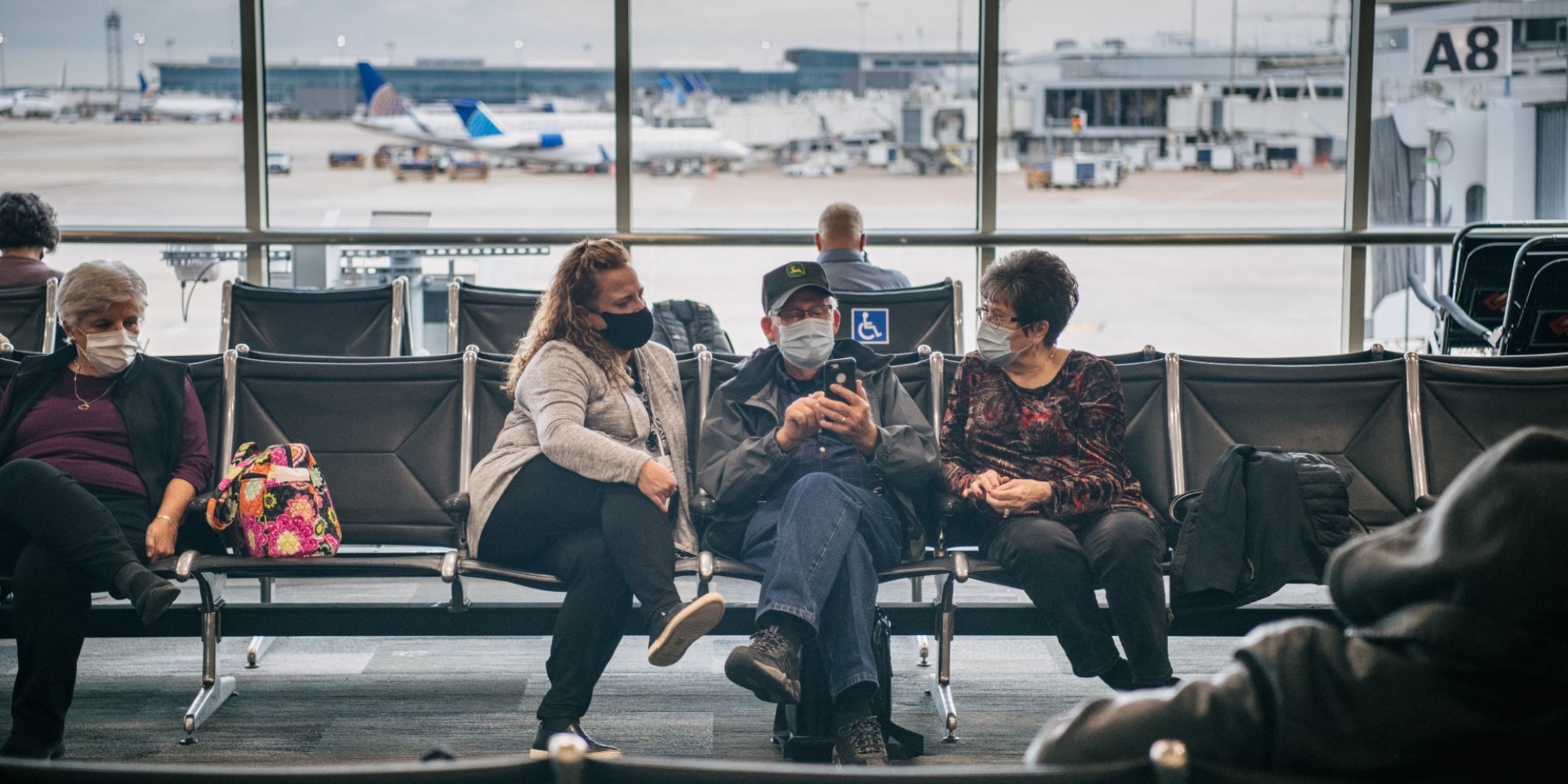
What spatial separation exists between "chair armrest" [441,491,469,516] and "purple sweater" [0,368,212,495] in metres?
0.67

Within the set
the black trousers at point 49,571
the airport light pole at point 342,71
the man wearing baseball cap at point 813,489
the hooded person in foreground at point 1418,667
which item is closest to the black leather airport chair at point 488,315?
the man wearing baseball cap at point 813,489

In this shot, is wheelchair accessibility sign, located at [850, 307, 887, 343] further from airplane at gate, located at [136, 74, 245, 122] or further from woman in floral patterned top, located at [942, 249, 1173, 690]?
airplane at gate, located at [136, 74, 245, 122]

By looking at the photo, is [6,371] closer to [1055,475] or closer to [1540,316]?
[1055,475]

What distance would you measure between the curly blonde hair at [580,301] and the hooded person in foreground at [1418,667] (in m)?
2.34

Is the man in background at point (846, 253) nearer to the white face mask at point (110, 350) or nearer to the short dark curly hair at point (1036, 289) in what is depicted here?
the short dark curly hair at point (1036, 289)

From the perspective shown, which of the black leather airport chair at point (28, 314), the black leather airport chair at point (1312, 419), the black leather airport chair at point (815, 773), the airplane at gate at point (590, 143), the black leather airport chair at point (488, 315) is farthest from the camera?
the airplane at gate at point (590, 143)

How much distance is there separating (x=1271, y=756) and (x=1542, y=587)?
27 centimetres

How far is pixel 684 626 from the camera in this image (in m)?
2.87

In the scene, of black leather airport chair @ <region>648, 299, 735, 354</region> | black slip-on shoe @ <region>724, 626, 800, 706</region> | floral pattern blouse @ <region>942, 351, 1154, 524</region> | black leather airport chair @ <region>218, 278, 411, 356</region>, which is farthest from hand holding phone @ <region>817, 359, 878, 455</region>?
black leather airport chair @ <region>218, 278, 411, 356</region>

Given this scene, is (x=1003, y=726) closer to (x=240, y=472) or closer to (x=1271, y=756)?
(x=240, y=472)

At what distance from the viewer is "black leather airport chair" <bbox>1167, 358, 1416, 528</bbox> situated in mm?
3668

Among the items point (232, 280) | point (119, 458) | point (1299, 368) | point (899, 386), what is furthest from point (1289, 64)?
point (119, 458)

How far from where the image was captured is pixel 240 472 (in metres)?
3.33

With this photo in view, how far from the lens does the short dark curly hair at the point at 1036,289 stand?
3.39 m
